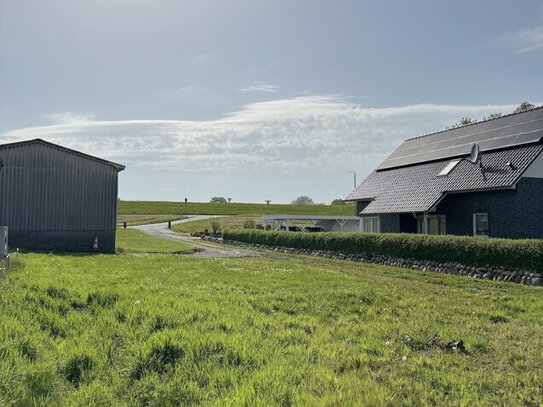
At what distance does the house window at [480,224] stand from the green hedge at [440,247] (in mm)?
5032

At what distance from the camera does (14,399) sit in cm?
381

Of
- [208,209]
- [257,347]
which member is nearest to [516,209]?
[257,347]

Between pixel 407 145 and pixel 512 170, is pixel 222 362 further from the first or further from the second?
pixel 407 145

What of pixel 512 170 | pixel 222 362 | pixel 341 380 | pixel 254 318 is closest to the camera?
pixel 341 380

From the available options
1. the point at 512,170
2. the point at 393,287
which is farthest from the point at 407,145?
the point at 393,287

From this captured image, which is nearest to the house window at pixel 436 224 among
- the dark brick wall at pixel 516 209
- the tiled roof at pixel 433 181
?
the tiled roof at pixel 433 181

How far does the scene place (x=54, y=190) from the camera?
2406 cm

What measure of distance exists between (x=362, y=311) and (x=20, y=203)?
21.3 metres

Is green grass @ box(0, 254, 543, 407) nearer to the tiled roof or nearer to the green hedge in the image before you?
the green hedge

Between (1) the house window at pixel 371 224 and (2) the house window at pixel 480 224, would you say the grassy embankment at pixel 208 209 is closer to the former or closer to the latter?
(1) the house window at pixel 371 224

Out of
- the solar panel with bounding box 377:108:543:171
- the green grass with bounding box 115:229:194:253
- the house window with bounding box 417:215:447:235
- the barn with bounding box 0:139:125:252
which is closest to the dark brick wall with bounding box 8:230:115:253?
the barn with bounding box 0:139:125:252

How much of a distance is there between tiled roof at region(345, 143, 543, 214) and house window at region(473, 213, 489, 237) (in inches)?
58.1

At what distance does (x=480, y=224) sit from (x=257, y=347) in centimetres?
1974

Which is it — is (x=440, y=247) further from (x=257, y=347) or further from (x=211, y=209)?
(x=211, y=209)
